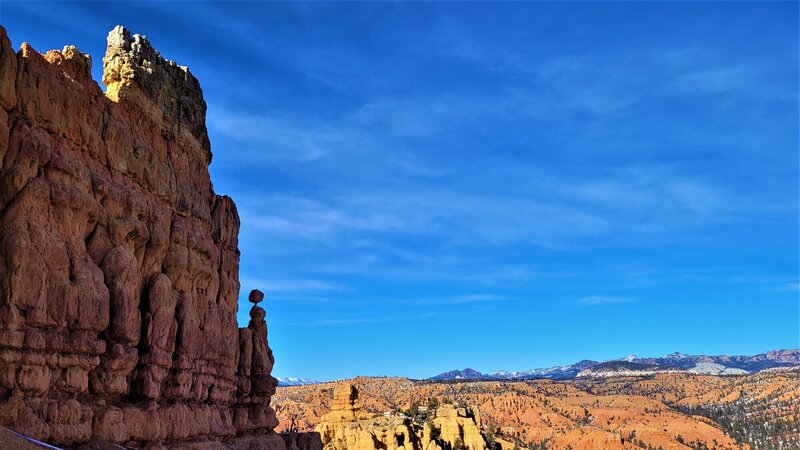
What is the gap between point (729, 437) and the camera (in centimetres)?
11181

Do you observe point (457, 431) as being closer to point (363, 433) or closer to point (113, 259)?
point (363, 433)

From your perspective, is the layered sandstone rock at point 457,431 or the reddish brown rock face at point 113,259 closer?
the reddish brown rock face at point 113,259

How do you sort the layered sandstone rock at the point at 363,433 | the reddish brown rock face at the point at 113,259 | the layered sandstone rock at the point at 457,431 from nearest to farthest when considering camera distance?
the reddish brown rock face at the point at 113,259 → the layered sandstone rock at the point at 363,433 → the layered sandstone rock at the point at 457,431

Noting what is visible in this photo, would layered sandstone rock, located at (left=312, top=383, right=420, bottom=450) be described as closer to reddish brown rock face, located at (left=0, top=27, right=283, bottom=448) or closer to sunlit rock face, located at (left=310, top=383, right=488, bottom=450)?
sunlit rock face, located at (left=310, top=383, right=488, bottom=450)

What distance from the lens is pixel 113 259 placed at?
40.7ft

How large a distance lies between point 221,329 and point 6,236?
8.31 metres

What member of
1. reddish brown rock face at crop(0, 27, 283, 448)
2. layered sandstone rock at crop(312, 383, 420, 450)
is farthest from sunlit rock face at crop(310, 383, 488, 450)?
reddish brown rock face at crop(0, 27, 283, 448)

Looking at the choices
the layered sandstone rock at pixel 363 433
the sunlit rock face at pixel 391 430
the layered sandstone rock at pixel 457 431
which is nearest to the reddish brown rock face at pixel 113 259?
the layered sandstone rock at pixel 363 433

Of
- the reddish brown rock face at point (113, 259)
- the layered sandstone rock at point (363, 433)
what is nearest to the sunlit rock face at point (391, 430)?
the layered sandstone rock at point (363, 433)

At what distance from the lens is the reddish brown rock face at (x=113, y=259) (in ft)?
33.6

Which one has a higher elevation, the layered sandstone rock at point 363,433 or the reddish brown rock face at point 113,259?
the reddish brown rock face at point 113,259

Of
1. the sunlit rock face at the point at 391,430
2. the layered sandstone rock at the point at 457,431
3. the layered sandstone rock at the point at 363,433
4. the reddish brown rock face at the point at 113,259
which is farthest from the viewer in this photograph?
the layered sandstone rock at the point at 457,431

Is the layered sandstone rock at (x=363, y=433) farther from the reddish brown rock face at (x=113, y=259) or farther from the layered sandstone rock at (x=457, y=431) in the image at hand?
the reddish brown rock face at (x=113, y=259)

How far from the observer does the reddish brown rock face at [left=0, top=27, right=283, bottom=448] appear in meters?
10.2
